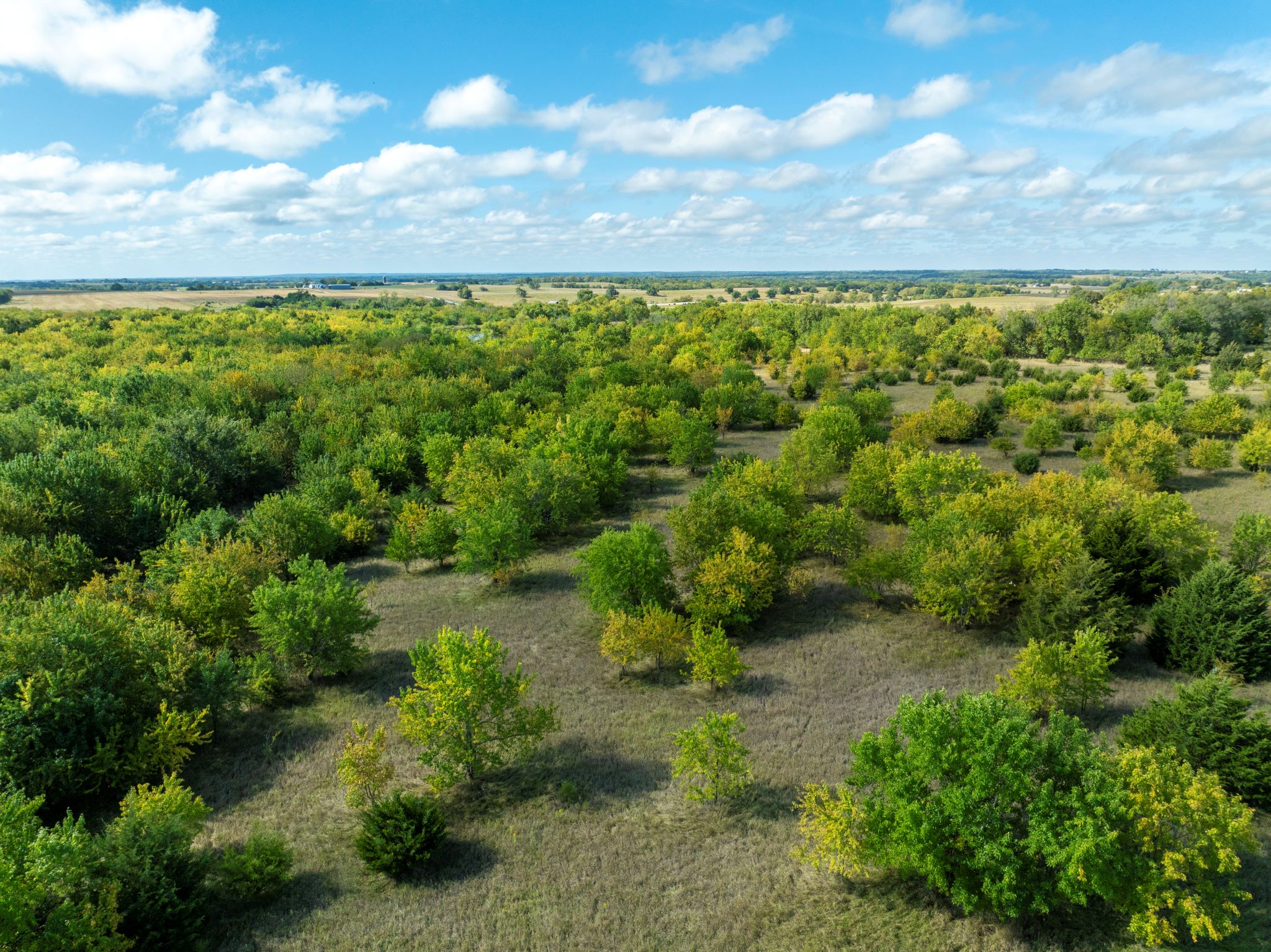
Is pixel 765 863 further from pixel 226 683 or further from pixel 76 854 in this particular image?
pixel 226 683

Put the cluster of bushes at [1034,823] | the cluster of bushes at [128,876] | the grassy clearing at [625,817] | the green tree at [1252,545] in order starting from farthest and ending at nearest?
1. the green tree at [1252,545]
2. the grassy clearing at [625,817]
3. the cluster of bushes at [1034,823]
4. the cluster of bushes at [128,876]

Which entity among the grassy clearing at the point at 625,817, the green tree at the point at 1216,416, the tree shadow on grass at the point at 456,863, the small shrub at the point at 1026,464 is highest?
the green tree at the point at 1216,416

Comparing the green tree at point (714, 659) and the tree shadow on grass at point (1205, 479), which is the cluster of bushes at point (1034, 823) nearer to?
the green tree at point (714, 659)

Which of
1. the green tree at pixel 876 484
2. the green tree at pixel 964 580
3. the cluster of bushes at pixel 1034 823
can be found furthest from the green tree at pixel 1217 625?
the green tree at pixel 876 484

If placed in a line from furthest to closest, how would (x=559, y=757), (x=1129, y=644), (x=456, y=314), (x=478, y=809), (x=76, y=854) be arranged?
1. (x=456, y=314)
2. (x=1129, y=644)
3. (x=559, y=757)
4. (x=478, y=809)
5. (x=76, y=854)

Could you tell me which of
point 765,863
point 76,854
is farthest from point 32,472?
point 765,863

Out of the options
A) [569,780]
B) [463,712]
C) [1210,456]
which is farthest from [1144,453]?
[463,712]

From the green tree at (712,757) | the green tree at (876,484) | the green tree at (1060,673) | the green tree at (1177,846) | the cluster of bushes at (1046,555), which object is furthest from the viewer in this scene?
the green tree at (876,484)

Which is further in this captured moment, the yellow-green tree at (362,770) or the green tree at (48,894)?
the yellow-green tree at (362,770)
